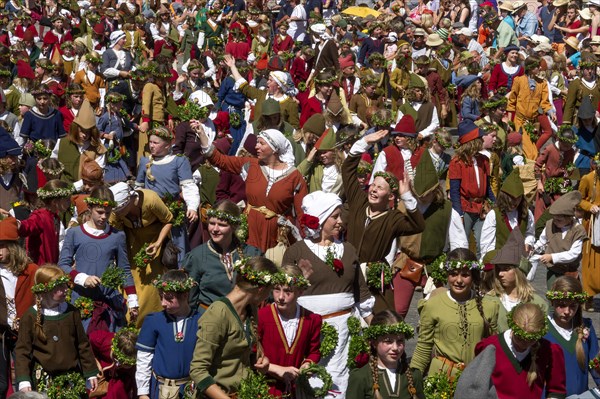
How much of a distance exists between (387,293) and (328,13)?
21797 millimetres

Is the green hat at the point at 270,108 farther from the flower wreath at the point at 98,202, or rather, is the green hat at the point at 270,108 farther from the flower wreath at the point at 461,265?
the flower wreath at the point at 461,265

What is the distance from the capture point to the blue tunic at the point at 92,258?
430 inches

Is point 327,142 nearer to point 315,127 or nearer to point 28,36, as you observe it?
point 315,127

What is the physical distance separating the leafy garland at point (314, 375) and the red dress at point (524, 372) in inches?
41.0

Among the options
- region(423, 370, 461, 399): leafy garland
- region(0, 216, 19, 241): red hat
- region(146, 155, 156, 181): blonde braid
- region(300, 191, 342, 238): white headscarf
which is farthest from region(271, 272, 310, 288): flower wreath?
region(146, 155, 156, 181): blonde braid

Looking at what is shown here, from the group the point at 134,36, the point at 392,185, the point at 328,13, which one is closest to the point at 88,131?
the point at 392,185

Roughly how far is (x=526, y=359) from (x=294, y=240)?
360 cm

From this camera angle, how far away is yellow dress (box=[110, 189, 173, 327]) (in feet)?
37.7

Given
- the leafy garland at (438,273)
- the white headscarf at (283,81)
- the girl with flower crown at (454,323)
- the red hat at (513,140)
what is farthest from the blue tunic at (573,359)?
the white headscarf at (283,81)

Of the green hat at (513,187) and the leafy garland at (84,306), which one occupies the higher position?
the leafy garland at (84,306)

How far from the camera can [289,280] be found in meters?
8.62

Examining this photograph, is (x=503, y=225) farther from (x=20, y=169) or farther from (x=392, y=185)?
(x=20, y=169)

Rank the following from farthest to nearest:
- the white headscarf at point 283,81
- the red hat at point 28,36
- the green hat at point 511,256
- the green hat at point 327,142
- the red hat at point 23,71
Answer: the red hat at point 28,36 < the red hat at point 23,71 < the white headscarf at point 283,81 < the green hat at point 327,142 < the green hat at point 511,256

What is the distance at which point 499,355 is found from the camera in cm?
877
